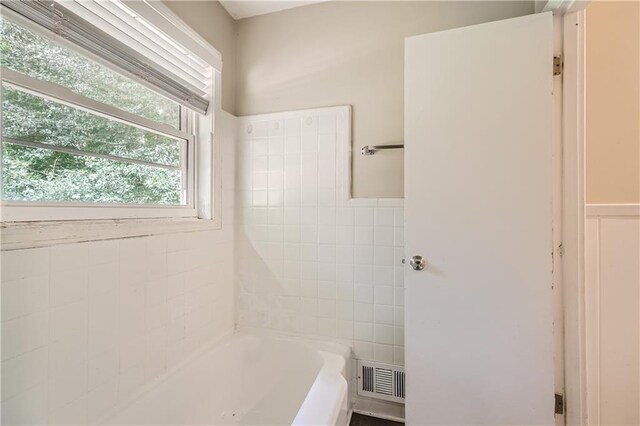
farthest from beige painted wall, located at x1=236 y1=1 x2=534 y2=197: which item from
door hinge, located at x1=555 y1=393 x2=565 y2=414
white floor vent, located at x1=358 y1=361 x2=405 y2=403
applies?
door hinge, located at x1=555 y1=393 x2=565 y2=414

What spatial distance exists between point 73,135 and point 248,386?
1506 millimetres

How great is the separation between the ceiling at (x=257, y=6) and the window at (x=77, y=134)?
74 cm

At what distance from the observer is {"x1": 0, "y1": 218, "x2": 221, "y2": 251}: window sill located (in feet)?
2.60

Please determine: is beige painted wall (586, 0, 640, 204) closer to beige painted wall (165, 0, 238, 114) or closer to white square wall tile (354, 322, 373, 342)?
white square wall tile (354, 322, 373, 342)

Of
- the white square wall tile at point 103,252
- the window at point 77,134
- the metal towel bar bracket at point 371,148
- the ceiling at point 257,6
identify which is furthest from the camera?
the ceiling at point 257,6

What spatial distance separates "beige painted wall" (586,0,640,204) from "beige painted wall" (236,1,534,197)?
34 centimetres

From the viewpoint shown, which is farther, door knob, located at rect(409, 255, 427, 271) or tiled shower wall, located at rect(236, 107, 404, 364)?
tiled shower wall, located at rect(236, 107, 404, 364)

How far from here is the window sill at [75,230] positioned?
792 mm

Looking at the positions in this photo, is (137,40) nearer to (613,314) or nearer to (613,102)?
(613,102)

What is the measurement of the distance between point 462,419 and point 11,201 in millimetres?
1941

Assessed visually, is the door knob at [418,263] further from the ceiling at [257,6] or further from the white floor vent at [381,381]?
the ceiling at [257,6]

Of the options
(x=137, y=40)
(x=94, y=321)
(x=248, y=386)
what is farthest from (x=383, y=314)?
(x=137, y=40)

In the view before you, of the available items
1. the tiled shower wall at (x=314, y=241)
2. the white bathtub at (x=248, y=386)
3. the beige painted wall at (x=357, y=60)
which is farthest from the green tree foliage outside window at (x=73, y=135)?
the white bathtub at (x=248, y=386)

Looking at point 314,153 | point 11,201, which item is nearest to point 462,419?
point 314,153
